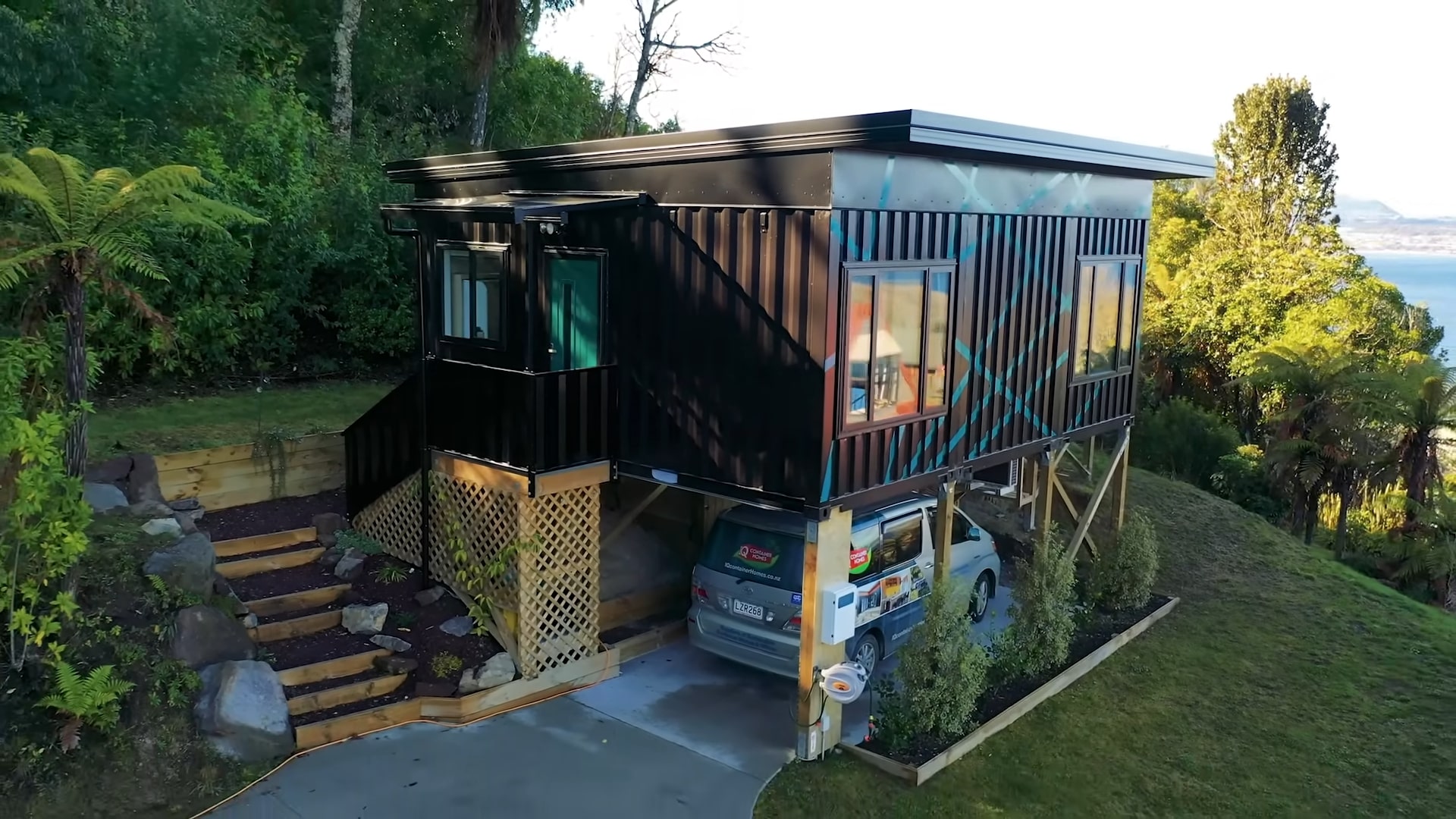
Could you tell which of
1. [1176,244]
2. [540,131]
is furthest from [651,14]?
[1176,244]

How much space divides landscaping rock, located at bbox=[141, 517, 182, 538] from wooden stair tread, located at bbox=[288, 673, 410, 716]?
6.25 ft

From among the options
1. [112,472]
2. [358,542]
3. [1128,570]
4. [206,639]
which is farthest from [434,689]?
[1128,570]

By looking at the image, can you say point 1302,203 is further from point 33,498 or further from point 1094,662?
point 33,498

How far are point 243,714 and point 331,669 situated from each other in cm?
106

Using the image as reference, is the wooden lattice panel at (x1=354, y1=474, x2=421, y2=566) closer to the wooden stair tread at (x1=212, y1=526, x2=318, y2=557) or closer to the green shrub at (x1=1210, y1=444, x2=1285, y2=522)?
the wooden stair tread at (x1=212, y1=526, x2=318, y2=557)

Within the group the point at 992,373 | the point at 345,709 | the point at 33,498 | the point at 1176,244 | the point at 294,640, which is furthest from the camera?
the point at 1176,244

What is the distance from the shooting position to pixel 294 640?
917 centimetres

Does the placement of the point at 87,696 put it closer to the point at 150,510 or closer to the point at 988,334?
the point at 150,510

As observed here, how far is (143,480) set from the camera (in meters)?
10.2

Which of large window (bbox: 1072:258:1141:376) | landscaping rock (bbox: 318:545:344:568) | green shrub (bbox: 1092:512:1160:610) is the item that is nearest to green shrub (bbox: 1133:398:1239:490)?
large window (bbox: 1072:258:1141:376)

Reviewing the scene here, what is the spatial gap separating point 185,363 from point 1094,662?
11942 millimetres

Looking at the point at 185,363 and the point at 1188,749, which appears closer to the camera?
the point at 1188,749

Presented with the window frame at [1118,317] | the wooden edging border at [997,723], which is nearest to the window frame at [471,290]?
the wooden edging border at [997,723]

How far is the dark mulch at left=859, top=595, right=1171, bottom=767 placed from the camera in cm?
831
